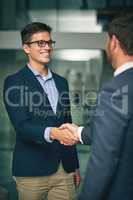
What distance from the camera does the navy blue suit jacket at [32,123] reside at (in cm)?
326

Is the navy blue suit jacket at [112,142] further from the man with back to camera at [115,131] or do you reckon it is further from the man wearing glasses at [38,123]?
the man wearing glasses at [38,123]

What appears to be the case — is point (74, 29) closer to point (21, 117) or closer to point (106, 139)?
point (21, 117)

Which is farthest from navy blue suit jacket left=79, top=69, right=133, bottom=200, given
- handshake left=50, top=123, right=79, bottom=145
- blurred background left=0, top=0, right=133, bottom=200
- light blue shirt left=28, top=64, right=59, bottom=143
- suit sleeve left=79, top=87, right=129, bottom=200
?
blurred background left=0, top=0, right=133, bottom=200

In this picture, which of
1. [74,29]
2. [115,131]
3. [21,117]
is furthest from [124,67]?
[74,29]

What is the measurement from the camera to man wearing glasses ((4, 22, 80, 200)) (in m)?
3.29

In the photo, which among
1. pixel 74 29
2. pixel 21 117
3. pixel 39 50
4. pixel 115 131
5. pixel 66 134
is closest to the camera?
pixel 115 131

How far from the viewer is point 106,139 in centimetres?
226

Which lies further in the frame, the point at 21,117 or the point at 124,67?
the point at 21,117

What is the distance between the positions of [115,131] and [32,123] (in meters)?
1.12

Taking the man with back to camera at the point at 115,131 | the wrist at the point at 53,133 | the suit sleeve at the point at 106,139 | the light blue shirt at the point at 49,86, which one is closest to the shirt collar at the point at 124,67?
the man with back to camera at the point at 115,131

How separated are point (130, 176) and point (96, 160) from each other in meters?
0.19

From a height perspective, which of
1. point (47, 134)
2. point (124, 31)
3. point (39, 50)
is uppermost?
point (124, 31)

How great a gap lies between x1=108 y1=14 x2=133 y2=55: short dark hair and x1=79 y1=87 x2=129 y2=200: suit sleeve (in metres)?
0.22

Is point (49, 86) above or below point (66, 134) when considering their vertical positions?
above
